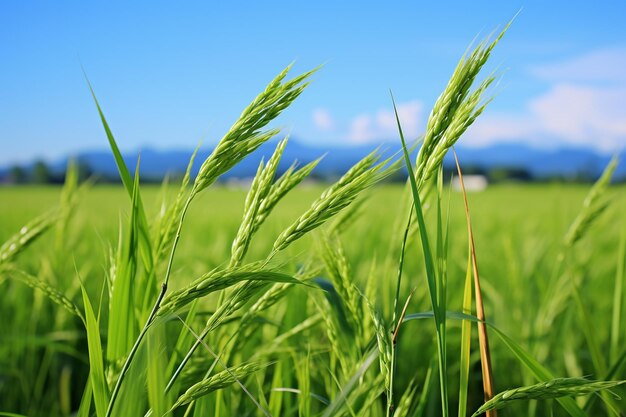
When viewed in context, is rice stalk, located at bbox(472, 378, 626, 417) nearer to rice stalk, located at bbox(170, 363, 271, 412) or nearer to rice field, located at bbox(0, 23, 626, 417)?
rice field, located at bbox(0, 23, 626, 417)

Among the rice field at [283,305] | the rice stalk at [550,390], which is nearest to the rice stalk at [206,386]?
the rice field at [283,305]

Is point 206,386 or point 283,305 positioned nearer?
point 206,386

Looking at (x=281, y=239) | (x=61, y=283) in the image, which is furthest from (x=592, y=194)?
(x=61, y=283)

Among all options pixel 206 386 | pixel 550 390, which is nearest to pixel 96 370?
pixel 206 386

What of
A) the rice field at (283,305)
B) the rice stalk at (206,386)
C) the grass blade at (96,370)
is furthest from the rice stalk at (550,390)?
the grass blade at (96,370)

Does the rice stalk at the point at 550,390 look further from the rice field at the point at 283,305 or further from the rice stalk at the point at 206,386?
the rice stalk at the point at 206,386

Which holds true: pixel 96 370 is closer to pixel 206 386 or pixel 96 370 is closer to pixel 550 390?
pixel 206 386

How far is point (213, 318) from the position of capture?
0.61 metres

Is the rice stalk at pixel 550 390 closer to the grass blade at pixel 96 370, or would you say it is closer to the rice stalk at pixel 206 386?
the rice stalk at pixel 206 386

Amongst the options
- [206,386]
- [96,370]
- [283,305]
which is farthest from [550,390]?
[283,305]

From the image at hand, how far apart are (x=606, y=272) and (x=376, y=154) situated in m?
2.66

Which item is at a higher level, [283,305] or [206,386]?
[206,386]

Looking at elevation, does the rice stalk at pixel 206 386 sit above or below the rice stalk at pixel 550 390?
above

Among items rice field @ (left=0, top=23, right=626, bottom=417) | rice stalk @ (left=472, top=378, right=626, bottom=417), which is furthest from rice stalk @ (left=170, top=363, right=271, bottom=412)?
rice stalk @ (left=472, top=378, right=626, bottom=417)
